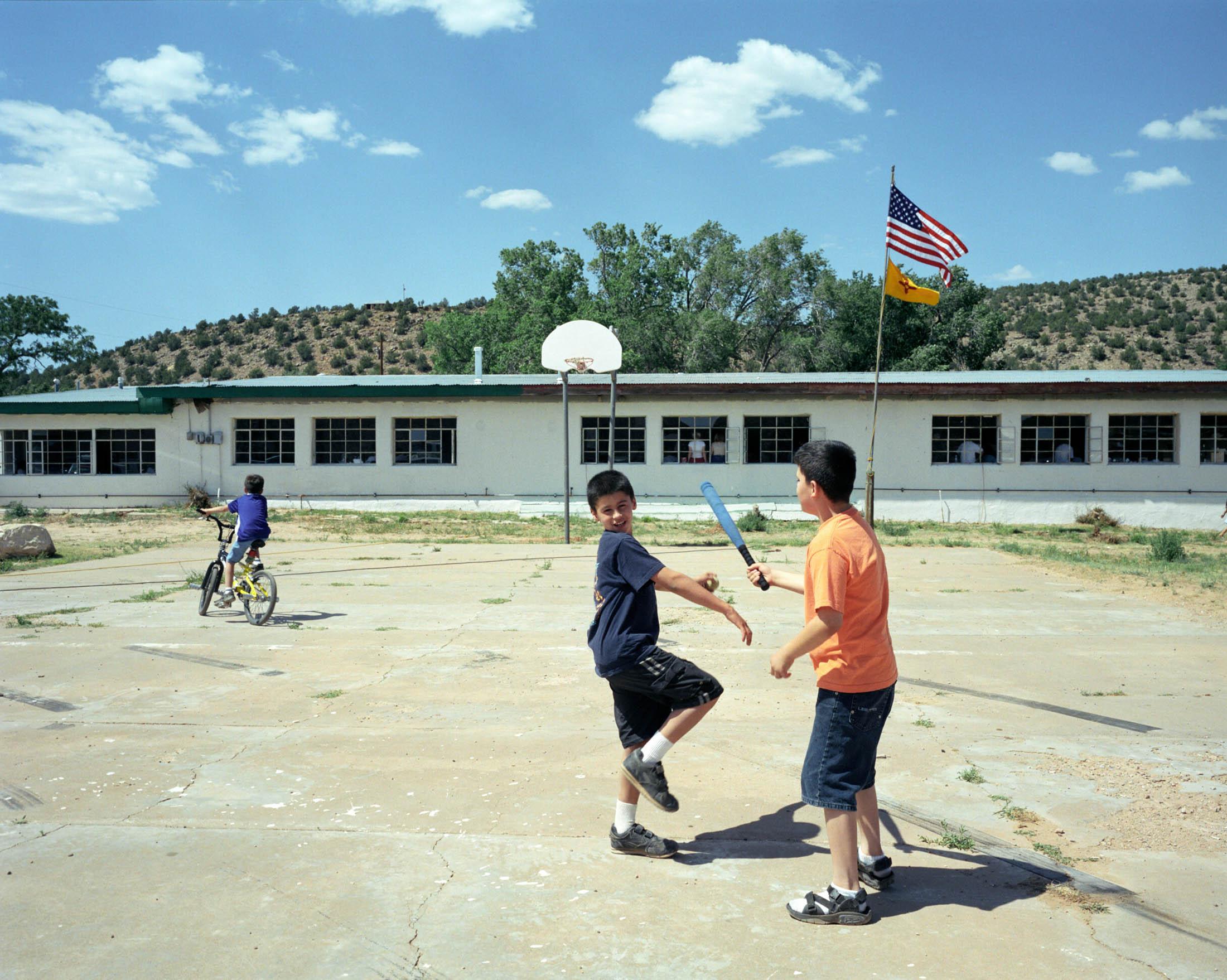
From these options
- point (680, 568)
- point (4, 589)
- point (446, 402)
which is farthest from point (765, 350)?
point (4, 589)

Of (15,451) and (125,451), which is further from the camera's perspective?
(15,451)

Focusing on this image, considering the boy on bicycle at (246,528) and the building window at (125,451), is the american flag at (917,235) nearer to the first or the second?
the boy on bicycle at (246,528)

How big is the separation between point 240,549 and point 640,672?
7.14m

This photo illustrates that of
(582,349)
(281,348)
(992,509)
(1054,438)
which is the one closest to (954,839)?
(582,349)

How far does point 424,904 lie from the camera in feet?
12.4

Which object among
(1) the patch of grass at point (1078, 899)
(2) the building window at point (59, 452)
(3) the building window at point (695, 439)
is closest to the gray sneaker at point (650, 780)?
(1) the patch of grass at point (1078, 899)

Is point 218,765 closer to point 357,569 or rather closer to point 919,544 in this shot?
point 357,569

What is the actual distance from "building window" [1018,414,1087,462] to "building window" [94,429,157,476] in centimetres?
2438

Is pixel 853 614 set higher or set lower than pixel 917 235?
lower

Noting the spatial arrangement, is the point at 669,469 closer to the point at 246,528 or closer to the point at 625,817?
the point at 246,528

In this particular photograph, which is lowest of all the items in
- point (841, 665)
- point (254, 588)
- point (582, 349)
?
point (254, 588)

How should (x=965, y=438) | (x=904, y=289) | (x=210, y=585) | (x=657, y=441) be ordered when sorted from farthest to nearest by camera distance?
(x=657, y=441)
(x=965, y=438)
(x=904, y=289)
(x=210, y=585)

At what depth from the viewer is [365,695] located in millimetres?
7121

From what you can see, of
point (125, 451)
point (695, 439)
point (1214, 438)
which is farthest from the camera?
point (125, 451)
